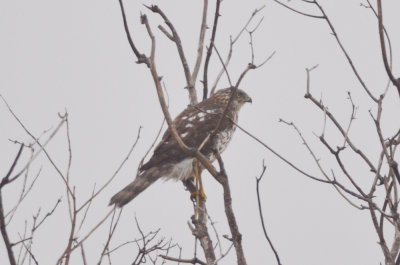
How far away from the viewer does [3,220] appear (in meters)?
2.43

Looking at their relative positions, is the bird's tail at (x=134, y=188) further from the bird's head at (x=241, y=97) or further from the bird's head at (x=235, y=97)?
the bird's head at (x=241, y=97)

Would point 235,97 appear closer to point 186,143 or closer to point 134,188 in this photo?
point 186,143

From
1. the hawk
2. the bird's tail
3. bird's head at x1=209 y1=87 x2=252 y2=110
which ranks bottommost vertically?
the bird's tail

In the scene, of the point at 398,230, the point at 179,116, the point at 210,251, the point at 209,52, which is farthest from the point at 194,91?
the point at 398,230

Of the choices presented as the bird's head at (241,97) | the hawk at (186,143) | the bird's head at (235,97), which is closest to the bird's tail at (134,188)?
the hawk at (186,143)

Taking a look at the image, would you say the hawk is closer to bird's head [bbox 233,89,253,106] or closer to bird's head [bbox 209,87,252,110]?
bird's head [bbox 209,87,252,110]

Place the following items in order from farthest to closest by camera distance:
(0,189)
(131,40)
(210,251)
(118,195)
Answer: (118,195) < (210,251) < (131,40) < (0,189)

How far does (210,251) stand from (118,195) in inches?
61.4

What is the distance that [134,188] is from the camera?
527 cm

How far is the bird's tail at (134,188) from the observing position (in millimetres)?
4929

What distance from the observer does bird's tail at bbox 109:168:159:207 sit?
4.93m

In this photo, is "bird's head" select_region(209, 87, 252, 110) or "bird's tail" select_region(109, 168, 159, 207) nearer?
"bird's tail" select_region(109, 168, 159, 207)

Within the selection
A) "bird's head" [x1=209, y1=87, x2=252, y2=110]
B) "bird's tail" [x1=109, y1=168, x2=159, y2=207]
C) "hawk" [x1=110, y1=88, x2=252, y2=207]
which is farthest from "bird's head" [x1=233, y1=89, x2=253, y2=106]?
"bird's tail" [x1=109, y1=168, x2=159, y2=207]

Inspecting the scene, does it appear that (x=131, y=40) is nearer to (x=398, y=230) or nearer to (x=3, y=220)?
(x=3, y=220)
